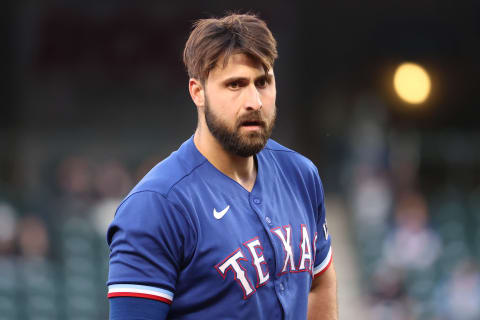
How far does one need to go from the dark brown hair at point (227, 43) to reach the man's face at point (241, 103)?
21 mm

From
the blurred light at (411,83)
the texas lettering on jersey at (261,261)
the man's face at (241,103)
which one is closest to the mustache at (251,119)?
the man's face at (241,103)

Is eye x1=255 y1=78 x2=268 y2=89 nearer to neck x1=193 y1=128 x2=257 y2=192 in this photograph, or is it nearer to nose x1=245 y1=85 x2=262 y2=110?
nose x1=245 y1=85 x2=262 y2=110

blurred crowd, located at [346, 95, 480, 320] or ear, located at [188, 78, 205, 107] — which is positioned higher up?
blurred crowd, located at [346, 95, 480, 320]

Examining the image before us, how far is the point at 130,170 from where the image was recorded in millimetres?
13234

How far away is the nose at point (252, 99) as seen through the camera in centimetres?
222

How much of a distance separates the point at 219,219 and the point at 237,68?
43 cm

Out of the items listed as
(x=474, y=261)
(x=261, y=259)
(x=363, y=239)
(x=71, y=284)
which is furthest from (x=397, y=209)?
(x=261, y=259)

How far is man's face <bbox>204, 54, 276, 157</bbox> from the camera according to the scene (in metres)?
2.24

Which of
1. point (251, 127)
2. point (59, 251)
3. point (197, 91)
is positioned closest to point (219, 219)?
point (251, 127)

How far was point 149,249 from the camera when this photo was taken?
213cm

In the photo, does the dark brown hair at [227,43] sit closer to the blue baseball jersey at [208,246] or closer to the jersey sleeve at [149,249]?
the blue baseball jersey at [208,246]

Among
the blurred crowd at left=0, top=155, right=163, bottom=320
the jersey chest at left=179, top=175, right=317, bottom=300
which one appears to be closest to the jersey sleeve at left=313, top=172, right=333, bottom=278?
the jersey chest at left=179, top=175, right=317, bottom=300

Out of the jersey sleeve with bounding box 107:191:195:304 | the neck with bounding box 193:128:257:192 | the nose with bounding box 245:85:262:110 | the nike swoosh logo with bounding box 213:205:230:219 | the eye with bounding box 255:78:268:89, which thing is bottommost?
the jersey sleeve with bounding box 107:191:195:304

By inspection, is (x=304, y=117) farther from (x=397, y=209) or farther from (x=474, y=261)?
(x=474, y=261)
